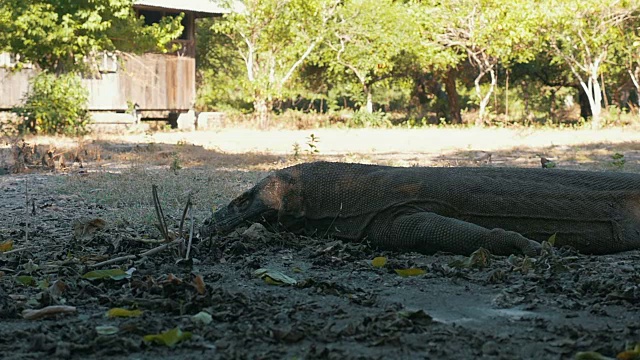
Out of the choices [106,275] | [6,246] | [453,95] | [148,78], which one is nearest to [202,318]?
[106,275]

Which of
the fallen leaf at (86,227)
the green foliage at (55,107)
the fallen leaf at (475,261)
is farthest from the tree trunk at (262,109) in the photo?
the fallen leaf at (475,261)

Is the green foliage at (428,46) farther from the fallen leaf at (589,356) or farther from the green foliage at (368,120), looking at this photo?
the fallen leaf at (589,356)

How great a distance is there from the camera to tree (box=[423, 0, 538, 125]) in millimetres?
23375

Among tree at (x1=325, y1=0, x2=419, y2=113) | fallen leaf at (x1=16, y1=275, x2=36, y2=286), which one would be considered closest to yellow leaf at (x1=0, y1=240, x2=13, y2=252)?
fallen leaf at (x1=16, y1=275, x2=36, y2=286)

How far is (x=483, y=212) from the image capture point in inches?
174

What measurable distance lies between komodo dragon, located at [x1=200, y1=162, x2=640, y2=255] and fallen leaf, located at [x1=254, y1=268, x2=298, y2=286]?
75 cm

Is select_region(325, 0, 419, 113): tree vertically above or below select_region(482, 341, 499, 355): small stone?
above

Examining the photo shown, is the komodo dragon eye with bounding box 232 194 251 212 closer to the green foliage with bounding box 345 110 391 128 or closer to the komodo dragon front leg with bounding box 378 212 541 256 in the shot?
the komodo dragon front leg with bounding box 378 212 541 256

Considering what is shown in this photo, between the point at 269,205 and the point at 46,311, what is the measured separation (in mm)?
1720

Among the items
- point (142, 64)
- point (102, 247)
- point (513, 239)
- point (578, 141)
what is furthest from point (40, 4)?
point (513, 239)

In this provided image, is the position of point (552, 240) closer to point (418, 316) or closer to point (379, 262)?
point (379, 262)

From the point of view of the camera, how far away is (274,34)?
2509cm

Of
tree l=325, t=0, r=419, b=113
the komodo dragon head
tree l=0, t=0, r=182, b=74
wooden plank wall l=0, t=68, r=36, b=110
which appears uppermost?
tree l=325, t=0, r=419, b=113

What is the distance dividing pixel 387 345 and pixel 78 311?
4.05ft
